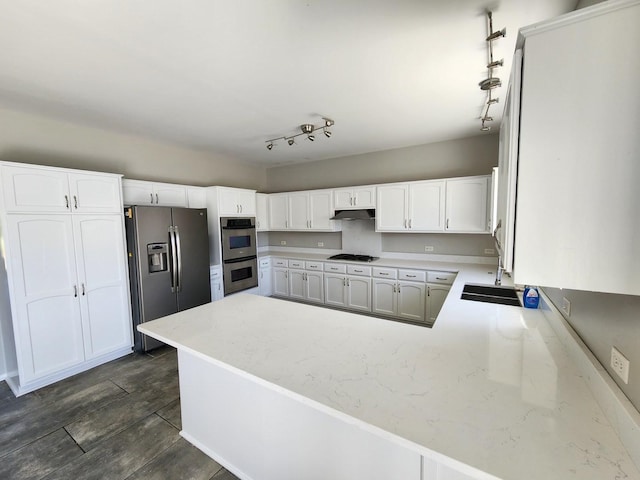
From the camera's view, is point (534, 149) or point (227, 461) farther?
point (227, 461)

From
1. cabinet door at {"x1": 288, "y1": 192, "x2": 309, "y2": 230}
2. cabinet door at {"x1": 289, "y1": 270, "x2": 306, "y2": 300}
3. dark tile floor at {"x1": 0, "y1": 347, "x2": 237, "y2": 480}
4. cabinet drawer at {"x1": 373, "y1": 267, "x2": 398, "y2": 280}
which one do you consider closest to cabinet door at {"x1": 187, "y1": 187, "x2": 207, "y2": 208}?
cabinet door at {"x1": 288, "y1": 192, "x2": 309, "y2": 230}

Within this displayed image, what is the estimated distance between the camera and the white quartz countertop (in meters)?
0.82

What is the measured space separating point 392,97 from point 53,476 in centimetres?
375

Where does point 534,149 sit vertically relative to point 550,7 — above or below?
below

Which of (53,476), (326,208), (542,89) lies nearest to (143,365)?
(53,476)

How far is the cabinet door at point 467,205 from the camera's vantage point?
11.8 feet

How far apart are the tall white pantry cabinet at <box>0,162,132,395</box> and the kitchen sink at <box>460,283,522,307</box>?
12.1 ft

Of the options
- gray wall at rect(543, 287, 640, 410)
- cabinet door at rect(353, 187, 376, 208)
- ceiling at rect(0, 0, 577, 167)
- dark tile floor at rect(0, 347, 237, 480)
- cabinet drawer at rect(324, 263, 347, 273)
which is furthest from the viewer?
cabinet drawer at rect(324, 263, 347, 273)

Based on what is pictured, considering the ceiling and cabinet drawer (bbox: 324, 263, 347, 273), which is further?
cabinet drawer (bbox: 324, 263, 347, 273)

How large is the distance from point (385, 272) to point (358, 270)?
44 cm

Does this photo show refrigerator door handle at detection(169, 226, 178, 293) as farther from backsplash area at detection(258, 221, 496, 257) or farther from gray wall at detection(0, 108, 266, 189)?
backsplash area at detection(258, 221, 496, 257)

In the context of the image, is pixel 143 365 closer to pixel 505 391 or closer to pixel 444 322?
pixel 444 322

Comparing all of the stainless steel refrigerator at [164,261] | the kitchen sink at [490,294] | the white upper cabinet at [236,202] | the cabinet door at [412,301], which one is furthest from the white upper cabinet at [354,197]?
the stainless steel refrigerator at [164,261]

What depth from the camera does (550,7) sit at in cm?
149
